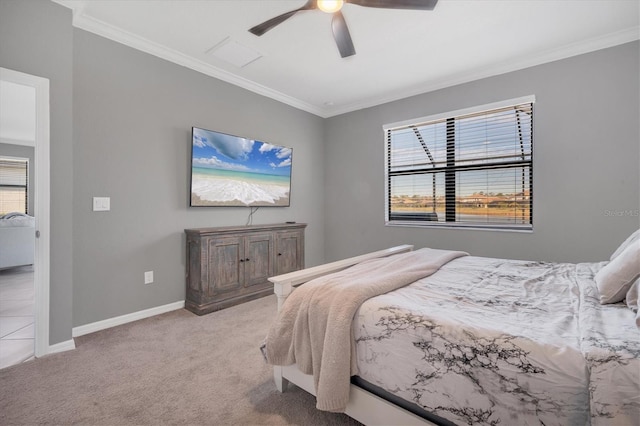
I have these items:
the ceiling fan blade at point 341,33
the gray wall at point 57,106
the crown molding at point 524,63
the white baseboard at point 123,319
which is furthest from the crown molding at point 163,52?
the white baseboard at point 123,319

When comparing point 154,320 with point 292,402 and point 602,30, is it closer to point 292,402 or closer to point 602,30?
point 292,402

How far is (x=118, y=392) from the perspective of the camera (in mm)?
1746

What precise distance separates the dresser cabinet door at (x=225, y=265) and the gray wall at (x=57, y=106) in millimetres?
1134

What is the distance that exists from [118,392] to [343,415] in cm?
134

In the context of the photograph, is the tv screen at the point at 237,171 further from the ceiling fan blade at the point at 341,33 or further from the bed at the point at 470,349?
the bed at the point at 470,349

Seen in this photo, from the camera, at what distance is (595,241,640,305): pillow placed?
136 cm

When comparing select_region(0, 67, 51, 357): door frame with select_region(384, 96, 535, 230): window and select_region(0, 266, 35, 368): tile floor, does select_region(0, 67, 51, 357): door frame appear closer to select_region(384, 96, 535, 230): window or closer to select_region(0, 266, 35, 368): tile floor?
select_region(0, 266, 35, 368): tile floor

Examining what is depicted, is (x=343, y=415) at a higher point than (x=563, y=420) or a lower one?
lower

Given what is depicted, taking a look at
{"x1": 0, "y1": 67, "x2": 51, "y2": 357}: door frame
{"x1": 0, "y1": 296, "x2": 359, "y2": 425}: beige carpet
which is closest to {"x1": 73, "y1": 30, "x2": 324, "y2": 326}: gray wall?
{"x1": 0, "y1": 67, "x2": 51, "y2": 357}: door frame

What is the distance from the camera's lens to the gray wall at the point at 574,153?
274 cm

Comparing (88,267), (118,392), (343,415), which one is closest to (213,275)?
(88,267)

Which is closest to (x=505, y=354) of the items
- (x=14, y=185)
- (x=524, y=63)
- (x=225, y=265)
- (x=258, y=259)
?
(x=225, y=265)

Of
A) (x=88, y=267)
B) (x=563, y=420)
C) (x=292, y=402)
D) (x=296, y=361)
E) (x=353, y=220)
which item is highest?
(x=353, y=220)

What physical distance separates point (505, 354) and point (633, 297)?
2.61 ft
